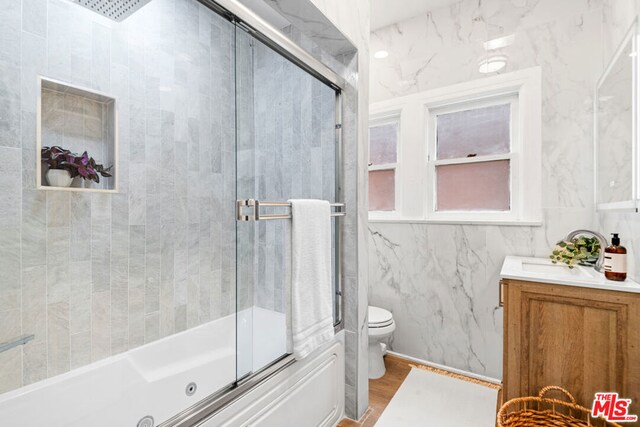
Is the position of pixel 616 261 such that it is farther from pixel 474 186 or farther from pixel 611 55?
pixel 611 55

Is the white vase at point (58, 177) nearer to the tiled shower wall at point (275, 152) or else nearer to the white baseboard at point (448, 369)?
the tiled shower wall at point (275, 152)

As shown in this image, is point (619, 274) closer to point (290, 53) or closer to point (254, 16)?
point (290, 53)

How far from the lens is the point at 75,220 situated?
1568mm

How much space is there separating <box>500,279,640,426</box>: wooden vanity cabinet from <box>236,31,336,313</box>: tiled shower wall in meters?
1.18

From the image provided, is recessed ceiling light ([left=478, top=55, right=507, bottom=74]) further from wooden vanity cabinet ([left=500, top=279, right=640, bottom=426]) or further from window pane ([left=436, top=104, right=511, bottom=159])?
wooden vanity cabinet ([left=500, top=279, right=640, bottom=426])

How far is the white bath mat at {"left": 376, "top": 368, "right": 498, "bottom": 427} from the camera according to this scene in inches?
69.8

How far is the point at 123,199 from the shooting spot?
5.69 ft

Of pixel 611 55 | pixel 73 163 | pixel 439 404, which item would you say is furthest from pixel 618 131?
pixel 73 163

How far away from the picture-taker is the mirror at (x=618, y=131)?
1.34m

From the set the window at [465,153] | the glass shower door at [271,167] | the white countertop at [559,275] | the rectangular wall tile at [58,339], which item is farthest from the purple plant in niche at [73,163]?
the white countertop at [559,275]

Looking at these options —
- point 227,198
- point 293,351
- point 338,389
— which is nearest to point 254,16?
point 227,198

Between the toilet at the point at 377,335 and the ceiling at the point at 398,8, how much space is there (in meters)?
2.34

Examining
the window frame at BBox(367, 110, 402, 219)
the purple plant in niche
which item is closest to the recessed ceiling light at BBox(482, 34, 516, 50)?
the window frame at BBox(367, 110, 402, 219)

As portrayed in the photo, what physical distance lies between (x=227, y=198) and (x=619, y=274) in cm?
217
